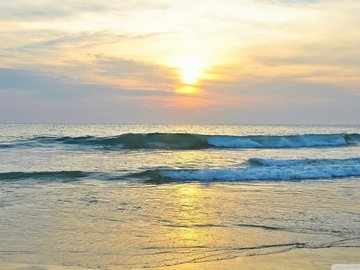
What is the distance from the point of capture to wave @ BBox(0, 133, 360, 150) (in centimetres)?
3171

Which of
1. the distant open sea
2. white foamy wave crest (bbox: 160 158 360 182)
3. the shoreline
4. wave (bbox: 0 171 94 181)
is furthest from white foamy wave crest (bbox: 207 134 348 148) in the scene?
the shoreline

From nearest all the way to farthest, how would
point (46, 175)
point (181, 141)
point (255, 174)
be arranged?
point (46, 175), point (255, 174), point (181, 141)

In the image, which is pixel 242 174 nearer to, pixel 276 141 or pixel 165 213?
pixel 165 213

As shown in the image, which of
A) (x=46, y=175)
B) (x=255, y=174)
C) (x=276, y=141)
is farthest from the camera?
(x=276, y=141)

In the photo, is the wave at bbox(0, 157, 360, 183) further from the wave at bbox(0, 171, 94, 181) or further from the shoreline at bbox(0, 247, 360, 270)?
the shoreline at bbox(0, 247, 360, 270)

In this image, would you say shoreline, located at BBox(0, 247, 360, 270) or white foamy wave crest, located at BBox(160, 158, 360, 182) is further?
white foamy wave crest, located at BBox(160, 158, 360, 182)

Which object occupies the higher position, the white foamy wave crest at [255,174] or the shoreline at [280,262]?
the white foamy wave crest at [255,174]

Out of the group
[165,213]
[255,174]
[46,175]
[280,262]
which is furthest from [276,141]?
[280,262]

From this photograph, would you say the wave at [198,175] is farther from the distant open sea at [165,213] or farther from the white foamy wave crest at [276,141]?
the white foamy wave crest at [276,141]

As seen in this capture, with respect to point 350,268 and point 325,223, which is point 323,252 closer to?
point 350,268

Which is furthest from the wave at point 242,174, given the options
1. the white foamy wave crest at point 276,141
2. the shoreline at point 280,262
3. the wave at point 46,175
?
the white foamy wave crest at point 276,141

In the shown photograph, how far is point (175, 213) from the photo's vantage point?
9.63 m

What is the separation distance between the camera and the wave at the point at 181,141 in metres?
31.7

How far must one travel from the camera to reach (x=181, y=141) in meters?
34.5
